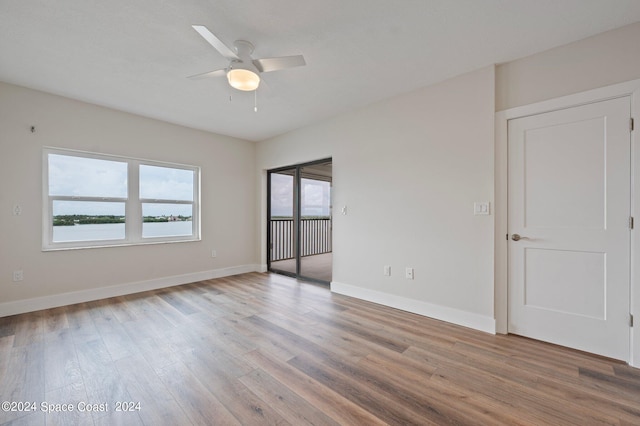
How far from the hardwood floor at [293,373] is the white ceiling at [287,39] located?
262 centimetres

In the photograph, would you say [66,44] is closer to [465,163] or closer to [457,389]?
[465,163]

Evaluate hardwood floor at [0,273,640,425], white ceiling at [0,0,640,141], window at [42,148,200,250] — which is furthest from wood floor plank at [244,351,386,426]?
window at [42,148,200,250]

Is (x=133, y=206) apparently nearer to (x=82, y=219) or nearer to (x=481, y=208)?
(x=82, y=219)

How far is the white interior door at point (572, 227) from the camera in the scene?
208cm

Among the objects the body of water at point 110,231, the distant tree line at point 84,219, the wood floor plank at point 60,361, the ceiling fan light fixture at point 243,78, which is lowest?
the wood floor plank at point 60,361

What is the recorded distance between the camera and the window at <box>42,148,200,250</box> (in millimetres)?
3351

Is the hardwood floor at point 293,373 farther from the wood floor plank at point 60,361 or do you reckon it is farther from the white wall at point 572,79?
the white wall at point 572,79

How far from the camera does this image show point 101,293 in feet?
11.7

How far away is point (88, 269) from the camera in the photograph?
3494 mm

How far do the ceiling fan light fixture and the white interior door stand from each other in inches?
96.7

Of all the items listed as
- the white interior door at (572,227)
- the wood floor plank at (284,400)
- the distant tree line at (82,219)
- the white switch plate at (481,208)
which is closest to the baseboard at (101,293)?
the distant tree line at (82,219)

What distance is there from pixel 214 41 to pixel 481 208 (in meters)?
2.75

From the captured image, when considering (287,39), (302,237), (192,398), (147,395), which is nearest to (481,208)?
(287,39)

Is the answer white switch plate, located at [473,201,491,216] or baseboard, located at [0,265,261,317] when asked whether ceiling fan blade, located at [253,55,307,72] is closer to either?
white switch plate, located at [473,201,491,216]
